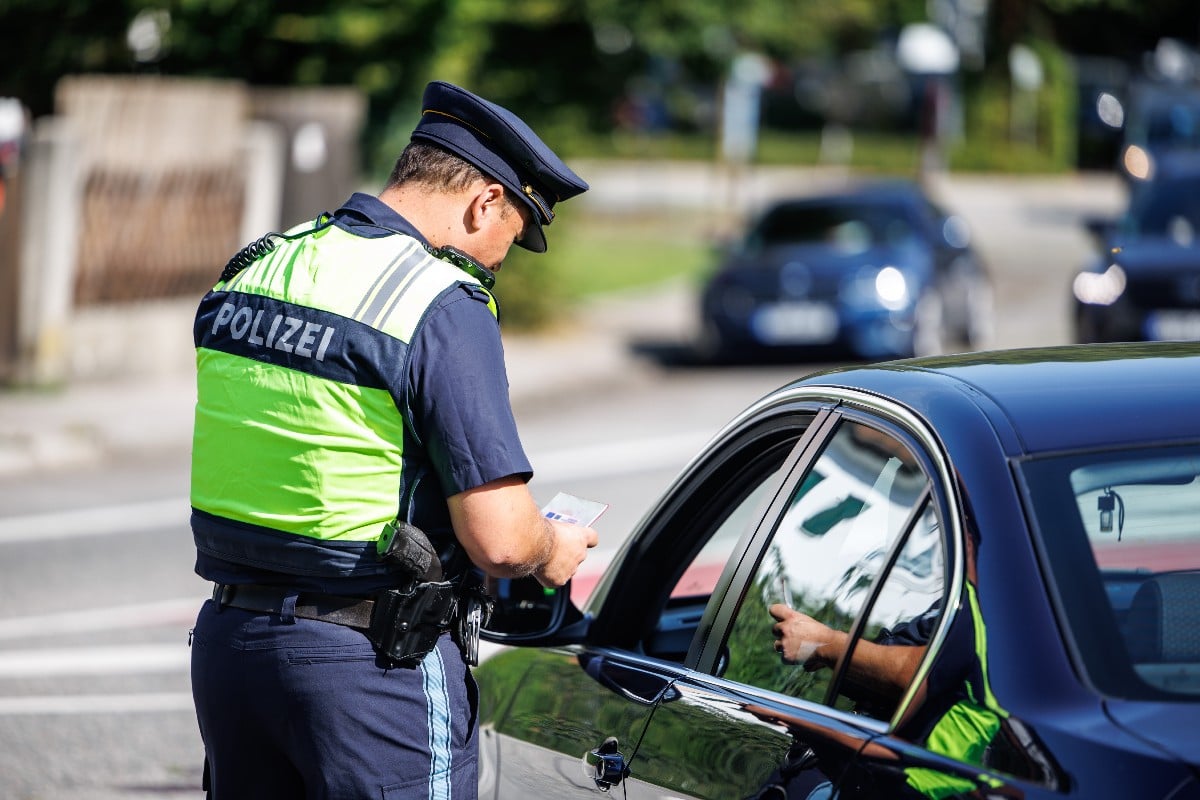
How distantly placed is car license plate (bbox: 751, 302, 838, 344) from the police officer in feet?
41.0

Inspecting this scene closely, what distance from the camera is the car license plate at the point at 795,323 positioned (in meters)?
15.4

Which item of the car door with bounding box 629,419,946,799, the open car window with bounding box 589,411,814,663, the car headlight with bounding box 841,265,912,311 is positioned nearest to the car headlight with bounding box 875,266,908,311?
the car headlight with bounding box 841,265,912,311

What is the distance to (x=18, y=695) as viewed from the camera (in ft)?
21.4

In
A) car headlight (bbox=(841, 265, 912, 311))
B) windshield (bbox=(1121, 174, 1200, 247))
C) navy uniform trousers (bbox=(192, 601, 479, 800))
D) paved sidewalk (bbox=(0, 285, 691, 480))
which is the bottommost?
paved sidewalk (bbox=(0, 285, 691, 480))

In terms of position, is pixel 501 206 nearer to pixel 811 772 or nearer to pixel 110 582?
pixel 811 772

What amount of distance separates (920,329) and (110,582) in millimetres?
8742

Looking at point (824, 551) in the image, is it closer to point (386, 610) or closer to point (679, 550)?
point (679, 550)

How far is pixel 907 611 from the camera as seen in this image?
2711 mm

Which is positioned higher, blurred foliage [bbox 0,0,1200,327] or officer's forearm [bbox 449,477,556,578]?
blurred foliage [bbox 0,0,1200,327]

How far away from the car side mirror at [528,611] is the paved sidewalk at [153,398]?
873 centimetres

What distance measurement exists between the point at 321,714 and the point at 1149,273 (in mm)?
9911

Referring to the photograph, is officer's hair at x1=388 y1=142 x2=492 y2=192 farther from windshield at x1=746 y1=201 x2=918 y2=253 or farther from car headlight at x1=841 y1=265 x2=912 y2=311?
windshield at x1=746 y1=201 x2=918 y2=253

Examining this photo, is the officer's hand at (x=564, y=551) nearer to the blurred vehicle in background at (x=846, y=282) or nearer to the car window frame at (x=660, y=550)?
the car window frame at (x=660, y=550)

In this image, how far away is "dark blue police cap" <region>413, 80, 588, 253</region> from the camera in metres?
3.12
